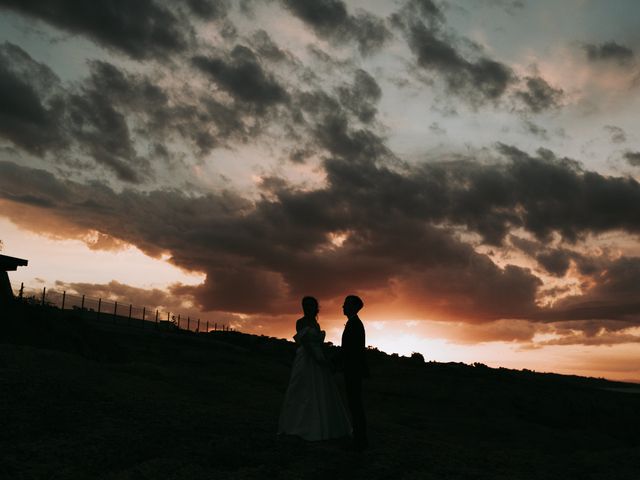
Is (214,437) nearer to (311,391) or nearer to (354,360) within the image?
(311,391)

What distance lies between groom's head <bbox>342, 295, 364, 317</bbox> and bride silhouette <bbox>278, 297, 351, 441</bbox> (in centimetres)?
82

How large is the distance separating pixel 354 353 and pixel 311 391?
1399mm

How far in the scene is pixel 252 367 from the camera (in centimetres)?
3120

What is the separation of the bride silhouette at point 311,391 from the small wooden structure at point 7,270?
2272 centimetres

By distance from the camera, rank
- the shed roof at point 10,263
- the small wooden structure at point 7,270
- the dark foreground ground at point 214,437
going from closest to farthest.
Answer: the dark foreground ground at point 214,437 → the small wooden structure at point 7,270 → the shed roof at point 10,263

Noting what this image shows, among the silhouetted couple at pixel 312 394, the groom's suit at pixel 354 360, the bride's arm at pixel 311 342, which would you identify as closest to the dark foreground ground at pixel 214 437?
the silhouetted couple at pixel 312 394

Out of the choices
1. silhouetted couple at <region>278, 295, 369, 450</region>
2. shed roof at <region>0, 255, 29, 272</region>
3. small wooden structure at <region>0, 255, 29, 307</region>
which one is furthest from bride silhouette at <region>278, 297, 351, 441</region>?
shed roof at <region>0, 255, 29, 272</region>

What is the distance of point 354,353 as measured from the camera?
10.1 metres

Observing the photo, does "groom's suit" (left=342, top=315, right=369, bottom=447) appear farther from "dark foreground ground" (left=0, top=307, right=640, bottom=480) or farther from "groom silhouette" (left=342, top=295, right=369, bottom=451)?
"dark foreground ground" (left=0, top=307, right=640, bottom=480)

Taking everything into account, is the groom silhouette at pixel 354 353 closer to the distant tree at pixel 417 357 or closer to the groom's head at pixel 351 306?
the groom's head at pixel 351 306

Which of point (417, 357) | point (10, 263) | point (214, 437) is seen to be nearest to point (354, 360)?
point (214, 437)

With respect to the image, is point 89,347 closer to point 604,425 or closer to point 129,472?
point 129,472

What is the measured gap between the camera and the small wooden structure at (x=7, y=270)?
94.1ft

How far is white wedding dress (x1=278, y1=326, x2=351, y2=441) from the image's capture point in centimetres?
1084
